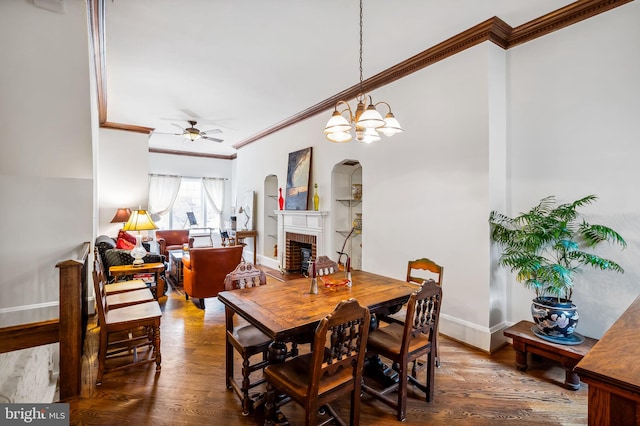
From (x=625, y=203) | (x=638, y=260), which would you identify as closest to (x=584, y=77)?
(x=625, y=203)

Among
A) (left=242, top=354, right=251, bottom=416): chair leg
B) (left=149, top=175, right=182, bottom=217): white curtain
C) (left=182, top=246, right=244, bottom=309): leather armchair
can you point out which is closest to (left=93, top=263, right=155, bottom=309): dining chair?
(left=182, top=246, right=244, bottom=309): leather armchair

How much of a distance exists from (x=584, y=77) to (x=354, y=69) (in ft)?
7.60

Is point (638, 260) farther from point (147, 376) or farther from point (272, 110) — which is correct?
point (272, 110)

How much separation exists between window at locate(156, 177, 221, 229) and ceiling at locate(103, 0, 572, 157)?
13.1ft

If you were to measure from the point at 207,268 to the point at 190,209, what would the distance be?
552 cm

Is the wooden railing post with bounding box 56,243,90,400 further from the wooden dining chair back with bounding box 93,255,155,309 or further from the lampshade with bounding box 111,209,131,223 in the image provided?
the lampshade with bounding box 111,209,131,223

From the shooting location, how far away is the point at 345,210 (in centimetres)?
522

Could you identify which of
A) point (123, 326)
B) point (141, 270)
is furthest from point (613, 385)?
point (141, 270)

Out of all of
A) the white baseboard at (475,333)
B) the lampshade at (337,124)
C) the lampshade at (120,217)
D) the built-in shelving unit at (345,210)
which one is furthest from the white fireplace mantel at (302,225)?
the lampshade at (120,217)

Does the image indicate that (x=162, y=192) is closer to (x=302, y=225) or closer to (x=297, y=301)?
(x=302, y=225)

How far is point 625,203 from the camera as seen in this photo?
2496mm

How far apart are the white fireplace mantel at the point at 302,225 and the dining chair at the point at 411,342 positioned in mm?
2952

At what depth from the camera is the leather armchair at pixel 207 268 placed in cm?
405

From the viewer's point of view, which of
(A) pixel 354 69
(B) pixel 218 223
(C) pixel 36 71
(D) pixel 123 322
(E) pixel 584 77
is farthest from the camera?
(B) pixel 218 223
